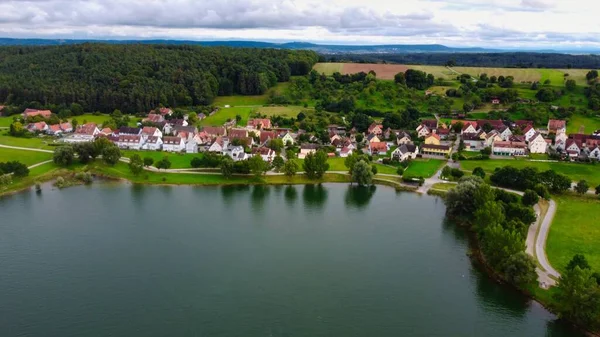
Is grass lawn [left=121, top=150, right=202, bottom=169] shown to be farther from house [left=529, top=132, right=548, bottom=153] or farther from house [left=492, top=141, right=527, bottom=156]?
house [left=529, top=132, right=548, bottom=153]

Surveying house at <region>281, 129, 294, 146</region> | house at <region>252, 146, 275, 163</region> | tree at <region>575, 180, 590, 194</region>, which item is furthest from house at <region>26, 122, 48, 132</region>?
tree at <region>575, 180, 590, 194</region>

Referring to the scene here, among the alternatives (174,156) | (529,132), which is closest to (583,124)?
(529,132)

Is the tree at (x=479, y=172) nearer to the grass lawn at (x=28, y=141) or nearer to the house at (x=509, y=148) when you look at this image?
the house at (x=509, y=148)

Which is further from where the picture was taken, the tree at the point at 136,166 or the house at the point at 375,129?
the house at the point at 375,129

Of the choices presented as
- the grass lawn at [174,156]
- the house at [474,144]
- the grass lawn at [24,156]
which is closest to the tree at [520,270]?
the house at [474,144]

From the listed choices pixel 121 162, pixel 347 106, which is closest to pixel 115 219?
pixel 121 162

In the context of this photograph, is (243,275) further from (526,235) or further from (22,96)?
(22,96)
